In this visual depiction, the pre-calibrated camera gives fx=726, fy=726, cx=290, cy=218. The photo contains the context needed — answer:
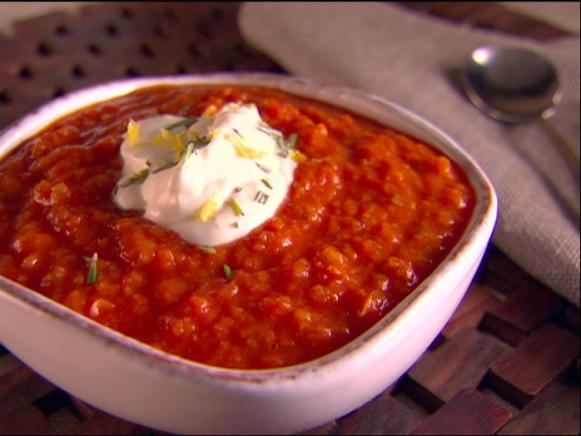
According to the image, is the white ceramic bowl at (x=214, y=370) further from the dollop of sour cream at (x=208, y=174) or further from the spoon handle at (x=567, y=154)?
the spoon handle at (x=567, y=154)

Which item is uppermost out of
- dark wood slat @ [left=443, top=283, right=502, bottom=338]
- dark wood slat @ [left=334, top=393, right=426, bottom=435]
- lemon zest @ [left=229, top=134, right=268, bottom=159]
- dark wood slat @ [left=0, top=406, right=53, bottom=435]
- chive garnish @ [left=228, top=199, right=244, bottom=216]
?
lemon zest @ [left=229, top=134, right=268, bottom=159]

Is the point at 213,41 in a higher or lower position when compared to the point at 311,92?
lower

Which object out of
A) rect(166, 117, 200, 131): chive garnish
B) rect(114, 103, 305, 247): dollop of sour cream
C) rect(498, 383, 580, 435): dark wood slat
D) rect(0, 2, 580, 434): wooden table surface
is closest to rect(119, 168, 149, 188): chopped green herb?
rect(114, 103, 305, 247): dollop of sour cream

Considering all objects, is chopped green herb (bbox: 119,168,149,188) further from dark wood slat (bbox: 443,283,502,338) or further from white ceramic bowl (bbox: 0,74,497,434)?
dark wood slat (bbox: 443,283,502,338)

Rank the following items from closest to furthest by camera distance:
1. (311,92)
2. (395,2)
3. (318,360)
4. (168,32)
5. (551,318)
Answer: (318,360), (551,318), (311,92), (168,32), (395,2)

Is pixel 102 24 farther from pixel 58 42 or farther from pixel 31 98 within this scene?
pixel 31 98

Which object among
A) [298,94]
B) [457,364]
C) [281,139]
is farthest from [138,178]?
[457,364]

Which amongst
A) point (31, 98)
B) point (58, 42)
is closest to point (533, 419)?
point (31, 98)

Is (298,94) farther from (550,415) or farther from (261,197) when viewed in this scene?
(550,415)
